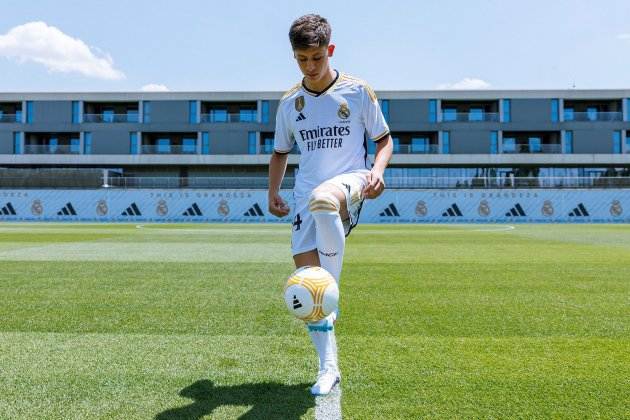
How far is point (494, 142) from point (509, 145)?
1.72 metres

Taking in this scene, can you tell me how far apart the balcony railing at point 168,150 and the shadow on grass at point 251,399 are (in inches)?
2065

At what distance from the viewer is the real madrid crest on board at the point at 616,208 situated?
31531mm

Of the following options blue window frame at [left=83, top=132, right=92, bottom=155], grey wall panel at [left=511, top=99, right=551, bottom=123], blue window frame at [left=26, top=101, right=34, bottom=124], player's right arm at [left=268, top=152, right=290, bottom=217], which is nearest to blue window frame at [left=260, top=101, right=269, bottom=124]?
blue window frame at [left=83, top=132, right=92, bottom=155]

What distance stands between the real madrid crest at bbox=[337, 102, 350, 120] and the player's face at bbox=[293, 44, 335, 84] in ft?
0.77

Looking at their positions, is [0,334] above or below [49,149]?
below

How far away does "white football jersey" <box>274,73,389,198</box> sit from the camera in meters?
3.53

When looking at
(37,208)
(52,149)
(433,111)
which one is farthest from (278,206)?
(52,149)

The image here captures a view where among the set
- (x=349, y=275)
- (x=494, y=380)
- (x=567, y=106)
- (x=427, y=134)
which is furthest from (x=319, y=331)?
(x=567, y=106)

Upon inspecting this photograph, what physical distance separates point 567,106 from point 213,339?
58070 mm

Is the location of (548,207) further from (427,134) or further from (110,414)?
(110,414)

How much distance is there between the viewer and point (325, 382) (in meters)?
3.09

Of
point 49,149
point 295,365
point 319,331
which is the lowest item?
point 295,365

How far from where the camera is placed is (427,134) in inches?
2146

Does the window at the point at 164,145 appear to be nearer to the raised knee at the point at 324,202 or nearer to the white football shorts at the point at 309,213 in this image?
the white football shorts at the point at 309,213
